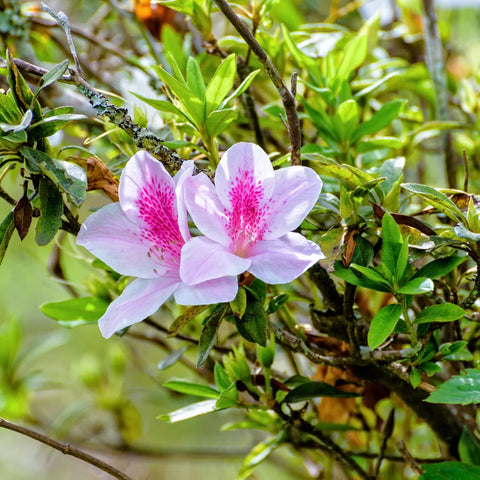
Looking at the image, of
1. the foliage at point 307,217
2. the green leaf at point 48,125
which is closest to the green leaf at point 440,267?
the foliage at point 307,217

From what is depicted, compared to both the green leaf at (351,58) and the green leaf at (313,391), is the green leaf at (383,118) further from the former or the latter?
the green leaf at (313,391)

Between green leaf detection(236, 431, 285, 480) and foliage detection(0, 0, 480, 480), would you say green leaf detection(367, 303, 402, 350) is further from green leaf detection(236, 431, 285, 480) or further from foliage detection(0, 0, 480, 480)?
green leaf detection(236, 431, 285, 480)

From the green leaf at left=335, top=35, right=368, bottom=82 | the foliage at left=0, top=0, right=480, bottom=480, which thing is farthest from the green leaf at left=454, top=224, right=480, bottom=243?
the green leaf at left=335, top=35, right=368, bottom=82

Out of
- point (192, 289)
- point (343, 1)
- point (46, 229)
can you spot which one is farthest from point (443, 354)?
point (343, 1)

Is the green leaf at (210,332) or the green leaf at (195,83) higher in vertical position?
the green leaf at (195,83)

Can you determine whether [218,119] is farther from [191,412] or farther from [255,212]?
[191,412]

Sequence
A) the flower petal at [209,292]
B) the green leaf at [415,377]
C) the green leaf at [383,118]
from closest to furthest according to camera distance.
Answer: the flower petal at [209,292] → the green leaf at [415,377] → the green leaf at [383,118]

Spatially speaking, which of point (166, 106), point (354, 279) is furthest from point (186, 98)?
point (354, 279)

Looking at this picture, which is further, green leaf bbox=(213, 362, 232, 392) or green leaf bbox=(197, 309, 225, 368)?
green leaf bbox=(213, 362, 232, 392)
